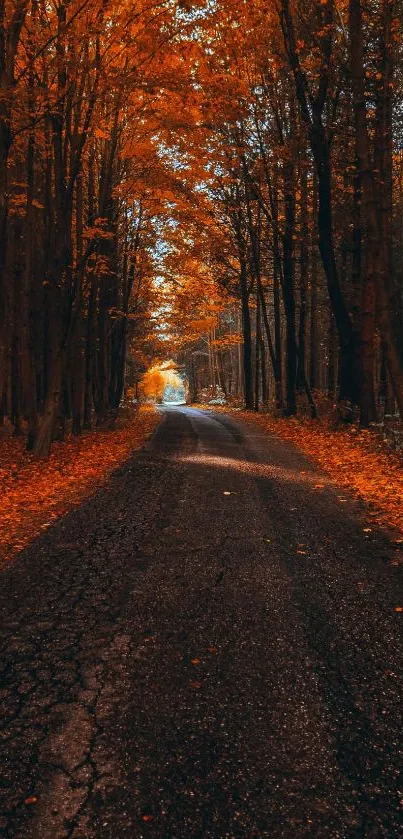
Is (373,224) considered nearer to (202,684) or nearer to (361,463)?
(361,463)

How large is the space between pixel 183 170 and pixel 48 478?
38.6 ft

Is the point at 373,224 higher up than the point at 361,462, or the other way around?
the point at 373,224

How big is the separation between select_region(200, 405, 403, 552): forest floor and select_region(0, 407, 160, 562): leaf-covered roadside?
14.0ft

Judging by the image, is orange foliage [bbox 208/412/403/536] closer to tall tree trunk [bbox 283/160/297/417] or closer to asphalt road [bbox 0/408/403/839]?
asphalt road [bbox 0/408/403/839]


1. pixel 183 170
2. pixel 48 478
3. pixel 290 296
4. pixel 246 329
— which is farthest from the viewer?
pixel 246 329

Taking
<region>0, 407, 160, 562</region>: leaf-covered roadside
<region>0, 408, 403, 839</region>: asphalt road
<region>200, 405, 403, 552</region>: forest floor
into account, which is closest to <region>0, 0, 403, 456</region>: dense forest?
<region>0, 407, 160, 562</region>: leaf-covered roadside

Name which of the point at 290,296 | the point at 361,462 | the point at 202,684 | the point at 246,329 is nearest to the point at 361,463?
the point at 361,462

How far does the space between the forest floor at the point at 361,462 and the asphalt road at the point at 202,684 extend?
121 centimetres

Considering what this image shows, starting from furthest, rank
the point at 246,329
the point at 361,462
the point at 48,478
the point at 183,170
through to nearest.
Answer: the point at 246,329 → the point at 183,170 → the point at 361,462 → the point at 48,478

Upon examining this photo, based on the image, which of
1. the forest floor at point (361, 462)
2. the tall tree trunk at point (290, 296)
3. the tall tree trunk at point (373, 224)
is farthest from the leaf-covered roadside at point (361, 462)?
the tall tree trunk at point (290, 296)

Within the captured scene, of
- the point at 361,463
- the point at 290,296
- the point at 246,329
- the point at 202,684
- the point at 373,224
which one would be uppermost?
the point at 290,296

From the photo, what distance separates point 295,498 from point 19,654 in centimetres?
516

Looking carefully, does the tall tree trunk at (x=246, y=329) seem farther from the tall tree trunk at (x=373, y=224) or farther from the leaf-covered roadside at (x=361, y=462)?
the tall tree trunk at (x=373, y=224)

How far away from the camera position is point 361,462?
1112cm
